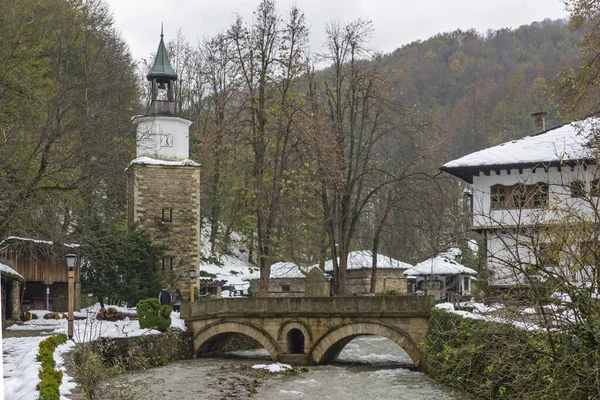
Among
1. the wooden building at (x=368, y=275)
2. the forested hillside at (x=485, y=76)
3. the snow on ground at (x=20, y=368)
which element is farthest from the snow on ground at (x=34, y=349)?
the forested hillside at (x=485, y=76)

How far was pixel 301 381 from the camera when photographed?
21.6 meters

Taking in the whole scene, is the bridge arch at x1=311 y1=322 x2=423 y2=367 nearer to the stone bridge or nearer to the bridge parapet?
the stone bridge

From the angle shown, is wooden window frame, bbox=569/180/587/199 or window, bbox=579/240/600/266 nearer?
window, bbox=579/240/600/266

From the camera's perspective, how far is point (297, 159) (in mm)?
30578

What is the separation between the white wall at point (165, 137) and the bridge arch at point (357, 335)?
551 inches

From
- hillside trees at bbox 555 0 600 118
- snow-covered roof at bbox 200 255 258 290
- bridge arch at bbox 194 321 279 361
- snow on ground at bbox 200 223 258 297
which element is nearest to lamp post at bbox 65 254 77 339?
bridge arch at bbox 194 321 279 361

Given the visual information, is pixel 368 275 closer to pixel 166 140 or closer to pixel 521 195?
pixel 166 140

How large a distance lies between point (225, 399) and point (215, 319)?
31.4 ft

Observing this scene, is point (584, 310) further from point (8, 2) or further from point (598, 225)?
point (8, 2)

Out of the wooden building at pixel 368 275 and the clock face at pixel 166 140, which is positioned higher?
the clock face at pixel 166 140

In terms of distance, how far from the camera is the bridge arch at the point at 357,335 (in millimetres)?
23797

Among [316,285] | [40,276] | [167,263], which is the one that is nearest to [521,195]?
[316,285]

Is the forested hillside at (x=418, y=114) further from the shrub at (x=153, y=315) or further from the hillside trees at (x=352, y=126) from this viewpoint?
the shrub at (x=153, y=315)

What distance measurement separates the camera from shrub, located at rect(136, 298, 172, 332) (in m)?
25.8
